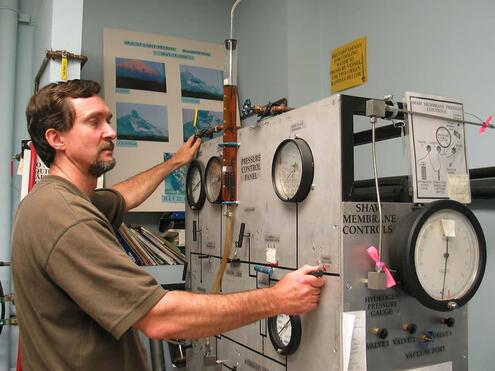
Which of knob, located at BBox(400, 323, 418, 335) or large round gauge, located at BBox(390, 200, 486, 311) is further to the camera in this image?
knob, located at BBox(400, 323, 418, 335)

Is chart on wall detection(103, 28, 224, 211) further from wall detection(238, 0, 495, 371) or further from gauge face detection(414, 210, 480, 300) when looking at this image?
gauge face detection(414, 210, 480, 300)

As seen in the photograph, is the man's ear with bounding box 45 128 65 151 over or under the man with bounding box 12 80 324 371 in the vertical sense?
over

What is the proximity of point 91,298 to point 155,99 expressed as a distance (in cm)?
205

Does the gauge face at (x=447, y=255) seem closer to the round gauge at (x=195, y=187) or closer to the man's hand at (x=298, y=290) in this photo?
the man's hand at (x=298, y=290)

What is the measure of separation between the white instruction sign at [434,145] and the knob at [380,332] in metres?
0.36

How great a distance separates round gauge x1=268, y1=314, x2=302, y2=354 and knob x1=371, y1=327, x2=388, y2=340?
213 millimetres

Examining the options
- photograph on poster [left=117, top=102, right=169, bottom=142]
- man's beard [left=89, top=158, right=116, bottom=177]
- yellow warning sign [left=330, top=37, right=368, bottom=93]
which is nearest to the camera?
man's beard [left=89, top=158, right=116, bottom=177]

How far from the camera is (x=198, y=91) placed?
304 centimetres

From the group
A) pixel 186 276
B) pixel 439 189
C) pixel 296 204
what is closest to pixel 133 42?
pixel 186 276

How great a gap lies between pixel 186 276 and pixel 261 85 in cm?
135

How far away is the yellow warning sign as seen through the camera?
2311 mm

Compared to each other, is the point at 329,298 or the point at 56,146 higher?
the point at 56,146

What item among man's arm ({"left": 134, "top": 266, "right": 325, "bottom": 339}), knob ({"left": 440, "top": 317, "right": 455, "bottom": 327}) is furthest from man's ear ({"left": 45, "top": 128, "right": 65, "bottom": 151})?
knob ({"left": 440, "top": 317, "right": 455, "bottom": 327})

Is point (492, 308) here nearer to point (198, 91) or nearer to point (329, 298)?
point (329, 298)
